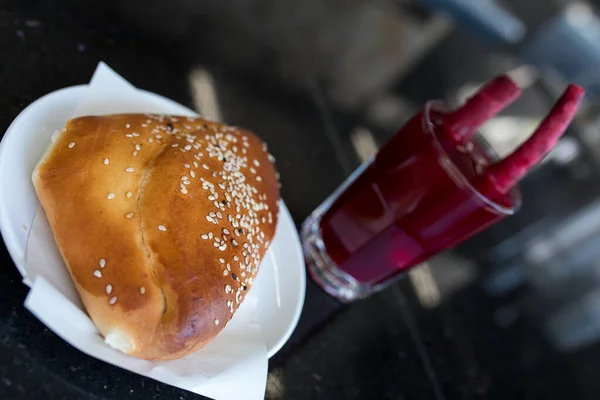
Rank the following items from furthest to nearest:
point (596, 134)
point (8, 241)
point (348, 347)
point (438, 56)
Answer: point (596, 134)
point (438, 56)
point (348, 347)
point (8, 241)

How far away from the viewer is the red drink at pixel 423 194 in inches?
31.1

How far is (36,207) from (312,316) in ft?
1.54

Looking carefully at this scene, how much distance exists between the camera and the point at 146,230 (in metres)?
0.60

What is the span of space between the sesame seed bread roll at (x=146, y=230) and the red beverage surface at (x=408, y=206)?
24 cm

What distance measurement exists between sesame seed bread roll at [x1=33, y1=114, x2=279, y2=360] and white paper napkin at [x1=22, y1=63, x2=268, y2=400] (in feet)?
0.06

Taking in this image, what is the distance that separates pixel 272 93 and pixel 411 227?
1.45ft

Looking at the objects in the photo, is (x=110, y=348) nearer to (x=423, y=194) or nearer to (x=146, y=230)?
(x=146, y=230)

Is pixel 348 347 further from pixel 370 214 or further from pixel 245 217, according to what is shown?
pixel 245 217

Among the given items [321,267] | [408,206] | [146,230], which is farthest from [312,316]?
[146,230]

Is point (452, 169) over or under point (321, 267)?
over

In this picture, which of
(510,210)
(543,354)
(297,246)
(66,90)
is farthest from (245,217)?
(543,354)

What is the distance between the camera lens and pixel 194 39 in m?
1.08

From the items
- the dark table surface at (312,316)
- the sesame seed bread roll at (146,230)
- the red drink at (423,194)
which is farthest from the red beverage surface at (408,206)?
the sesame seed bread roll at (146,230)

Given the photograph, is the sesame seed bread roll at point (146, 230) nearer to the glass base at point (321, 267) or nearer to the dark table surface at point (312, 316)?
the dark table surface at point (312, 316)
